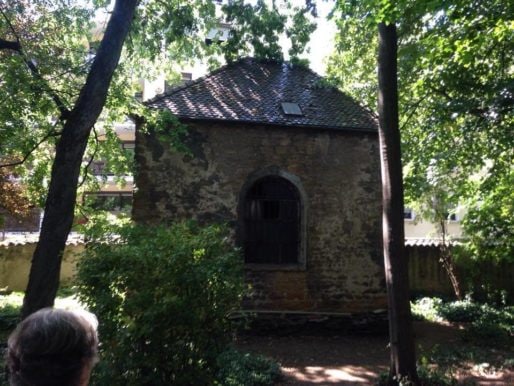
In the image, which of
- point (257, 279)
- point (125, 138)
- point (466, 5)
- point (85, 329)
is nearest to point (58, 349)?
point (85, 329)

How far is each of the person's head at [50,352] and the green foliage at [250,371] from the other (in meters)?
4.62

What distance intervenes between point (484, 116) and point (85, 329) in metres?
8.91

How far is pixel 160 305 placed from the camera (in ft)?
14.3

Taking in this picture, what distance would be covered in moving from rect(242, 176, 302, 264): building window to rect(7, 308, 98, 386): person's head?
29.3ft

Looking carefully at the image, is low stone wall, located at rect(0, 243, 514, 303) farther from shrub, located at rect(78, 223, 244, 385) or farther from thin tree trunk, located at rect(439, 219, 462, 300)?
shrub, located at rect(78, 223, 244, 385)

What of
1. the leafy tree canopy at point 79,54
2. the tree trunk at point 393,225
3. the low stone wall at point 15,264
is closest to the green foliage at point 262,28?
the leafy tree canopy at point 79,54

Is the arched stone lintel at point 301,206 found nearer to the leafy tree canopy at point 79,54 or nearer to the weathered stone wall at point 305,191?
the weathered stone wall at point 305,191

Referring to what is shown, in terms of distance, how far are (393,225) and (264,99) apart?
20.7 feet

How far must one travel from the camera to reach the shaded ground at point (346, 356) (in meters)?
7.29

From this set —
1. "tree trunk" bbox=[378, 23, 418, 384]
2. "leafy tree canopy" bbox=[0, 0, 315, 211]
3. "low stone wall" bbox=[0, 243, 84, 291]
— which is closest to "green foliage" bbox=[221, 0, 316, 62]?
"leafy tree canopy" bbox=[0, 0, 315, 211]

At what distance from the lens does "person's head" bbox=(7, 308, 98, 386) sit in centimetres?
157

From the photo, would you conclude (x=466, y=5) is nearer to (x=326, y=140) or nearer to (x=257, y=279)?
(x=326, y=140)

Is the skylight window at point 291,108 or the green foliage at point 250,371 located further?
the skylight window at point 291,108

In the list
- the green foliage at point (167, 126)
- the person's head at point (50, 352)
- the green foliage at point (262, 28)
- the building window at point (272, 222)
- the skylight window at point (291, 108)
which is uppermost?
the green foliage at point (262, 28)
